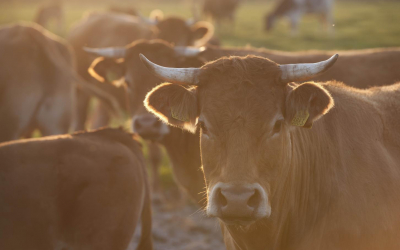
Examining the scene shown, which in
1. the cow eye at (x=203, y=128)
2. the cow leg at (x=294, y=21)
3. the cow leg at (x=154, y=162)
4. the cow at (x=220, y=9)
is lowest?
the cow leg at (x=154, y=162)

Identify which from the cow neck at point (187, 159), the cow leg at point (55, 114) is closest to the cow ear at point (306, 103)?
the cow neck at point (187, 159)

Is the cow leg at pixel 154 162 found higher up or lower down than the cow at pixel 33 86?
lower down

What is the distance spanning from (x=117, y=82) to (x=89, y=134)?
218cm

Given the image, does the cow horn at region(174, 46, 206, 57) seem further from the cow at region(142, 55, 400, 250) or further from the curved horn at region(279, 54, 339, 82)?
the curved horn at region(279, 54, 339, 82)

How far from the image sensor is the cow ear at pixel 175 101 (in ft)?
11.2

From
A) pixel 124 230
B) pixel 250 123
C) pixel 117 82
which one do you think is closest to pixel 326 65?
pixel 250 123

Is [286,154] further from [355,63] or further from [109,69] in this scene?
[109,69]

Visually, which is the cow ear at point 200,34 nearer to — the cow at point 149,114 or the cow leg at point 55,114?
the cow leg at point 55,114

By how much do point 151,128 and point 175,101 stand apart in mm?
2251

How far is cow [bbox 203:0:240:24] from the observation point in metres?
32.7

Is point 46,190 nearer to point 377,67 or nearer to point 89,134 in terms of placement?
point 89,134

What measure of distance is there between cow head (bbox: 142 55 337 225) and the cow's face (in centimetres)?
533

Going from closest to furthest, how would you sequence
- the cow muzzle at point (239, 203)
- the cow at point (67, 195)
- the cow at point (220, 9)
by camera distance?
1. the cow muzzle at point (239, 203)
2. the cow at point (67, 195)
3. the cow at point (220, 9)

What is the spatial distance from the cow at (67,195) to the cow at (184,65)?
5.04 ft
